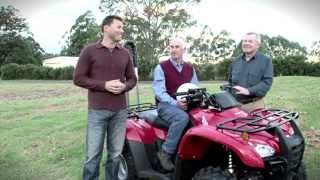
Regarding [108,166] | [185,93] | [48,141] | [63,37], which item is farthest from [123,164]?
[63,37]

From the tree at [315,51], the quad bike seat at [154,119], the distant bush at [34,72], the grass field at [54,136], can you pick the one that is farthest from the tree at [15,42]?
the quad bike seat at [154,119]

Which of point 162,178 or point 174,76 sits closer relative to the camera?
point 162,178

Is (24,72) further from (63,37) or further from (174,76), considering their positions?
(174,76)

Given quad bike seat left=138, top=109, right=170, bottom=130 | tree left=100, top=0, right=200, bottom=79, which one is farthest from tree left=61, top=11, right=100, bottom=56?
quad bike seat left=138, top=109, right=170, bottom=130

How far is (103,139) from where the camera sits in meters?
6.16

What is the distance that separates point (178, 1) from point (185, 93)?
1860 inches

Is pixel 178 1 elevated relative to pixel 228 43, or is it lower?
elevated

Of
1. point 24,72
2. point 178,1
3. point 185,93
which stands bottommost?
point 24,72

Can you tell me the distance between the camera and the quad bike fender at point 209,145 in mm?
4867

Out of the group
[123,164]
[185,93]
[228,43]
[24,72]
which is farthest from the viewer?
[228,43]

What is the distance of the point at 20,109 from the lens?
15.9 meters

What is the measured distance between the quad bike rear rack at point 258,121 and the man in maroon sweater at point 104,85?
4.51 ft

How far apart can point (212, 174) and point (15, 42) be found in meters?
71.7

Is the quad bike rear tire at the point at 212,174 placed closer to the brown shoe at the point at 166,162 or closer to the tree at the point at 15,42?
the brown shoe at the point at 166,162
